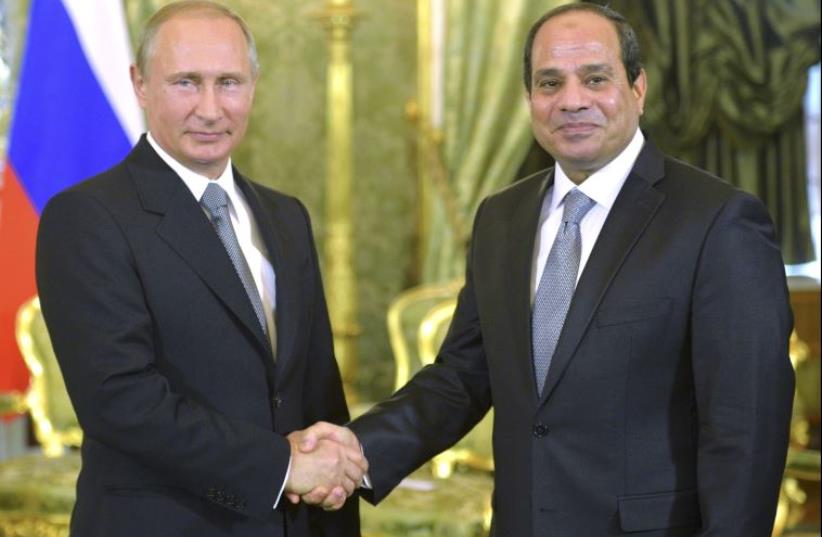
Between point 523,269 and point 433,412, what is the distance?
1.65ft

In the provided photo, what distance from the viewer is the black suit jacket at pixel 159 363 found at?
245 centimetres

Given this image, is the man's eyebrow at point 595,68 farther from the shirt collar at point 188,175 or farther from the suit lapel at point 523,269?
the shirt collar at point 188,175

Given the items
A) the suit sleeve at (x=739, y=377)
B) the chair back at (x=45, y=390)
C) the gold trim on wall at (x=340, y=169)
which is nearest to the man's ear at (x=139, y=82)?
the suit sleeve at (x=739, y=377)

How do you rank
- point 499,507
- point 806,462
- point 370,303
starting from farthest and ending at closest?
point 370,303, point 806,462, point 499,507

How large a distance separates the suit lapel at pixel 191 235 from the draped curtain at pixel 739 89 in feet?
11.9

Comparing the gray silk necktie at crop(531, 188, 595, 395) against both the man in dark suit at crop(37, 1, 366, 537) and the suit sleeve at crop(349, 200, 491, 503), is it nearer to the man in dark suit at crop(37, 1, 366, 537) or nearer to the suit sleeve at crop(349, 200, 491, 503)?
the suit sleeve at crop(349, 200, 491, 503)

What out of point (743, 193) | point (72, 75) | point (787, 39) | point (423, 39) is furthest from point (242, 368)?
point (423, 39)

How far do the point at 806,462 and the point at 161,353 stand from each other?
3.06 meters

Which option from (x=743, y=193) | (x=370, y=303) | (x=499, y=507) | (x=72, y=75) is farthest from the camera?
(x=370, y=303)

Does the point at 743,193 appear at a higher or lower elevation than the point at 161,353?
higher

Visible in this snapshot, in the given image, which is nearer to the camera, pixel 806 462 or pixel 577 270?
pixel 577 270

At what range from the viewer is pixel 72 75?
568 cm

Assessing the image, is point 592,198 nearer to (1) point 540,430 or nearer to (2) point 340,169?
(1) point 540,430

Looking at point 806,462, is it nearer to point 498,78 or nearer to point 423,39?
point 498,78
